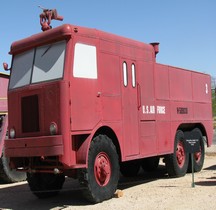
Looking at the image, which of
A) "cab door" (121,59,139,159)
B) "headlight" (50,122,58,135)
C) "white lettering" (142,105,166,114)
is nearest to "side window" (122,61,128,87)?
"cab door" (121,59,139,159)

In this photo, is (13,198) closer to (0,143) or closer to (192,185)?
(0,143)

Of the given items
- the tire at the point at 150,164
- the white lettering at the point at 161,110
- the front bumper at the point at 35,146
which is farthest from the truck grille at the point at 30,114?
the tire at the point at 150,164

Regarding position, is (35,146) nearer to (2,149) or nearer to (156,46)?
(2,149)

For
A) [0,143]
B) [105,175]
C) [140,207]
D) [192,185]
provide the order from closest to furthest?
[140,207] → [105,175] → [192,185] → [0,143]

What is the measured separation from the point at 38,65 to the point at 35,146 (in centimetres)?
157

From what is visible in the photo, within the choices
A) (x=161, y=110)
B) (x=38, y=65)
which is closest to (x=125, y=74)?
(x=161, y=110)

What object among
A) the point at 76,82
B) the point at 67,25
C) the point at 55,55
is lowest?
the point at 76,82

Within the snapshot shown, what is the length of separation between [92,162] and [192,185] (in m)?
2.67

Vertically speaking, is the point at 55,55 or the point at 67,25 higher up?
the point at 67,25

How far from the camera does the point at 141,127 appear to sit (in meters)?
9.88

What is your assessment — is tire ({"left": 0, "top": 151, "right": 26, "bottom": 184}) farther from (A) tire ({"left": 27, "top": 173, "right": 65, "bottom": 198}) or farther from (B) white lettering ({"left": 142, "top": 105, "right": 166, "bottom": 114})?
(B) white lettering ({"left": 142, "top": 105, "right": 166, "bottom": 114})

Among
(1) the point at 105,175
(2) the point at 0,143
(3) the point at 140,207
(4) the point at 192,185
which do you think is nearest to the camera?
(3) the point at 140,207

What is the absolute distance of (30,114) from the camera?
852cm

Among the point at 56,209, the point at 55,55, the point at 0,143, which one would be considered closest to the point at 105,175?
the point at 56,209
